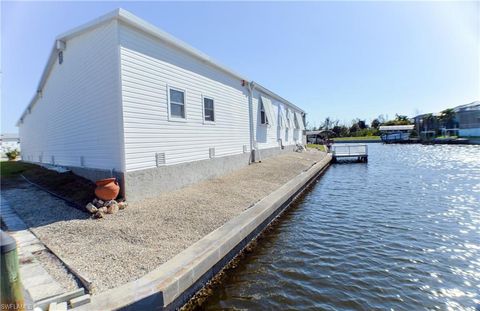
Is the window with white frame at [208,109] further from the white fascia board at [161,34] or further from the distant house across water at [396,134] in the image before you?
the distant house across water at [396,134]

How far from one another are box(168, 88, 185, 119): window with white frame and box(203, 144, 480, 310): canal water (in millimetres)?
4522

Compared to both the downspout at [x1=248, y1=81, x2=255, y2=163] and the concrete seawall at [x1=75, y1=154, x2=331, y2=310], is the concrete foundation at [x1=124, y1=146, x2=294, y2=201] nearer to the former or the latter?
the downspout at [x1=248, y1=81, x2=255, y2=163]

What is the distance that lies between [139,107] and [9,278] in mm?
5356

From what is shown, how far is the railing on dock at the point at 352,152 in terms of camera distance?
76.0 feet

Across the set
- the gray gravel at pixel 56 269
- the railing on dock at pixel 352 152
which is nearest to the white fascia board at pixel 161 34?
the gray gravel at pixel 56 269

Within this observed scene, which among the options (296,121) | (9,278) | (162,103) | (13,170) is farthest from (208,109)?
(296,121)

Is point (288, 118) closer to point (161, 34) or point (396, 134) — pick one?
point (161, 34)

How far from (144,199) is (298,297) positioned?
455cm

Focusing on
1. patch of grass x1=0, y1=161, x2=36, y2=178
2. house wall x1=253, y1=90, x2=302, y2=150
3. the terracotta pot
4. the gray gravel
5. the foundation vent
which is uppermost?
house wall x1=253, y1=90, x2=302, y2=150

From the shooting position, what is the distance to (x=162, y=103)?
26.2 feet

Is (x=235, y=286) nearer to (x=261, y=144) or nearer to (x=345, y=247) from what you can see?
(x=345, y=247)

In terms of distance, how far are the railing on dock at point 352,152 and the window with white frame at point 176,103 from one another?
1805cm

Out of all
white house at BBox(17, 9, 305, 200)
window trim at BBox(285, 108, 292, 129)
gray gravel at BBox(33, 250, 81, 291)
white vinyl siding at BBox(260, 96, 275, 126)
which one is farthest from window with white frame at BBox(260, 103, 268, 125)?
gray gravel at BBox(33, 250, 81, 291)

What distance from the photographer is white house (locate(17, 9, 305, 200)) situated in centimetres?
689
